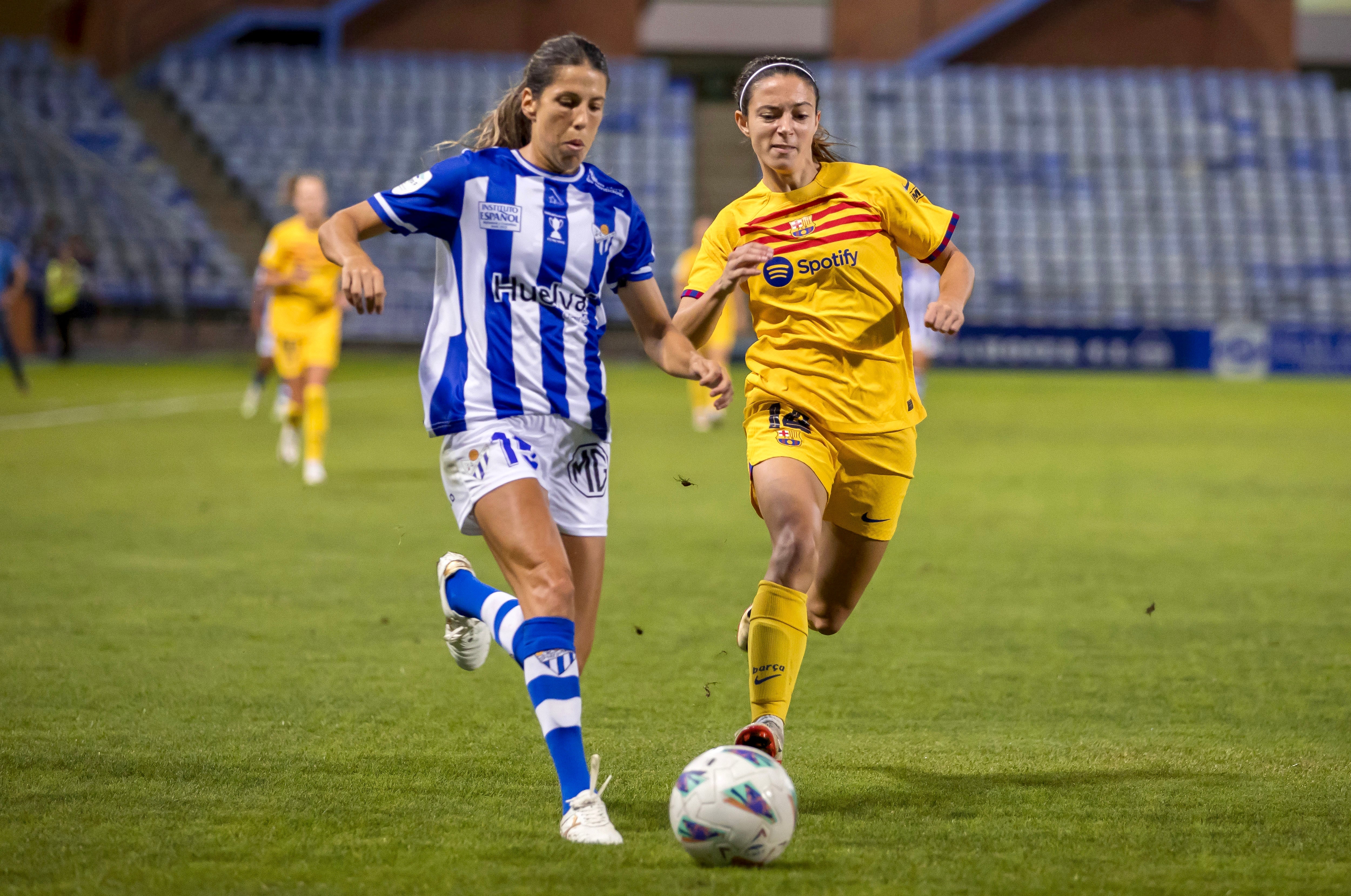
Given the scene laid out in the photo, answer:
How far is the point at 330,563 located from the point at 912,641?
10.9 ft

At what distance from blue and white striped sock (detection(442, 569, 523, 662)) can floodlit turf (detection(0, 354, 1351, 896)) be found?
449 mm

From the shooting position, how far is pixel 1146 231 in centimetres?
3284

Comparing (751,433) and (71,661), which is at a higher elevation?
(751,433)

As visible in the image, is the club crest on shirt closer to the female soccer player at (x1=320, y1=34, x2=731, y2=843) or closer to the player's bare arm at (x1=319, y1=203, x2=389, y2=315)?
the female soccer player at (x1=320, y1=34, x2=731, y2=843)

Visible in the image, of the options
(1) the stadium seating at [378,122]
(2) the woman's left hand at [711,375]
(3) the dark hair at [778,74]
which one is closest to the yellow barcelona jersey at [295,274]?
(3) the dark hair at [778,74]

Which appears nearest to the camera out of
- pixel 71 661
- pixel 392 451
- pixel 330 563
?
pixel 71 661

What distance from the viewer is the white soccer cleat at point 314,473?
1149 centimetres

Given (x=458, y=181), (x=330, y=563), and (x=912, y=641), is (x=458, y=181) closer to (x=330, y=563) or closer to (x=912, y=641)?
(x=912, y=641)

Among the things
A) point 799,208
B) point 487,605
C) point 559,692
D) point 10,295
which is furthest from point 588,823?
point 10,295

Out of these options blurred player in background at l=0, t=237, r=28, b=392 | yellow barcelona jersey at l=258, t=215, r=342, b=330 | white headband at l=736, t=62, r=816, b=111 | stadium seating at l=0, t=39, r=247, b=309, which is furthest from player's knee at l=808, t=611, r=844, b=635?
stadium seating at l=0, t=39, r=247, b=309

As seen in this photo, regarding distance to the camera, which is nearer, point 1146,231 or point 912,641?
point 912,641

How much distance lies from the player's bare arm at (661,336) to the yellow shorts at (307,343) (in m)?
7.73

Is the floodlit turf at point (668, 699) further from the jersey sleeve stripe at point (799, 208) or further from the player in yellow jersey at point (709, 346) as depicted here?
the player in yellow jersey at point (709, 346)

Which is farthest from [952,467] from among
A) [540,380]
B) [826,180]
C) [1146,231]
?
[1146,231]
